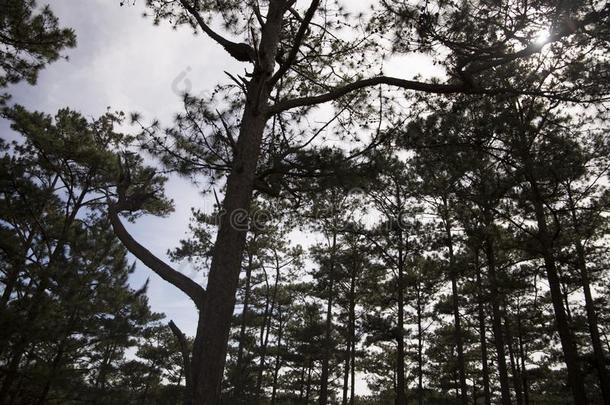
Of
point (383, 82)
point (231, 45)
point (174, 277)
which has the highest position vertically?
point (231, 45)

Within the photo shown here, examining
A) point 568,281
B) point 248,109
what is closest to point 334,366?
point 568,281

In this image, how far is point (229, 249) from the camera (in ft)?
10.7

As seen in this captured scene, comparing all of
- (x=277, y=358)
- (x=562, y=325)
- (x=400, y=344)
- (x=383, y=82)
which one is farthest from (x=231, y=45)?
(x=277, y=358)

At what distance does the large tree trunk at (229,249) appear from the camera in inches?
109

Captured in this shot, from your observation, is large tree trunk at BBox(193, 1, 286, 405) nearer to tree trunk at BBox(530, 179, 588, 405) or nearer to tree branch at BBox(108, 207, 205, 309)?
tree branch at BBox(108, 207, 205, 309)

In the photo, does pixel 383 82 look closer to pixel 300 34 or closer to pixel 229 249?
pixel 300 34

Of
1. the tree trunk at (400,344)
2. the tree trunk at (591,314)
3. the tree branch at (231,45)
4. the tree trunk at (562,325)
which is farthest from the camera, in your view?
the tree trunk at (400,344)

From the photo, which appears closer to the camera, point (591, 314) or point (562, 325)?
point (562, 325)

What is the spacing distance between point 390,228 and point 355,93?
28.9 feet

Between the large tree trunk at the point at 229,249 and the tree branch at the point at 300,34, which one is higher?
the tree branch at the point at 300,34

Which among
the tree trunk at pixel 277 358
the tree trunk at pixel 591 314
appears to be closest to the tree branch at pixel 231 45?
the tree trunk at pixel 591 314

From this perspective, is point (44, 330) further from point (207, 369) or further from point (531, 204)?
point (531, 204)

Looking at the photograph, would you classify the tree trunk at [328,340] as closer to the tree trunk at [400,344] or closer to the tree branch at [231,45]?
the tree trunk at [400,344]

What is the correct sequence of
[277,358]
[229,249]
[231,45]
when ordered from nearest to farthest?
[229,249]
[231,45]
[277,358]
